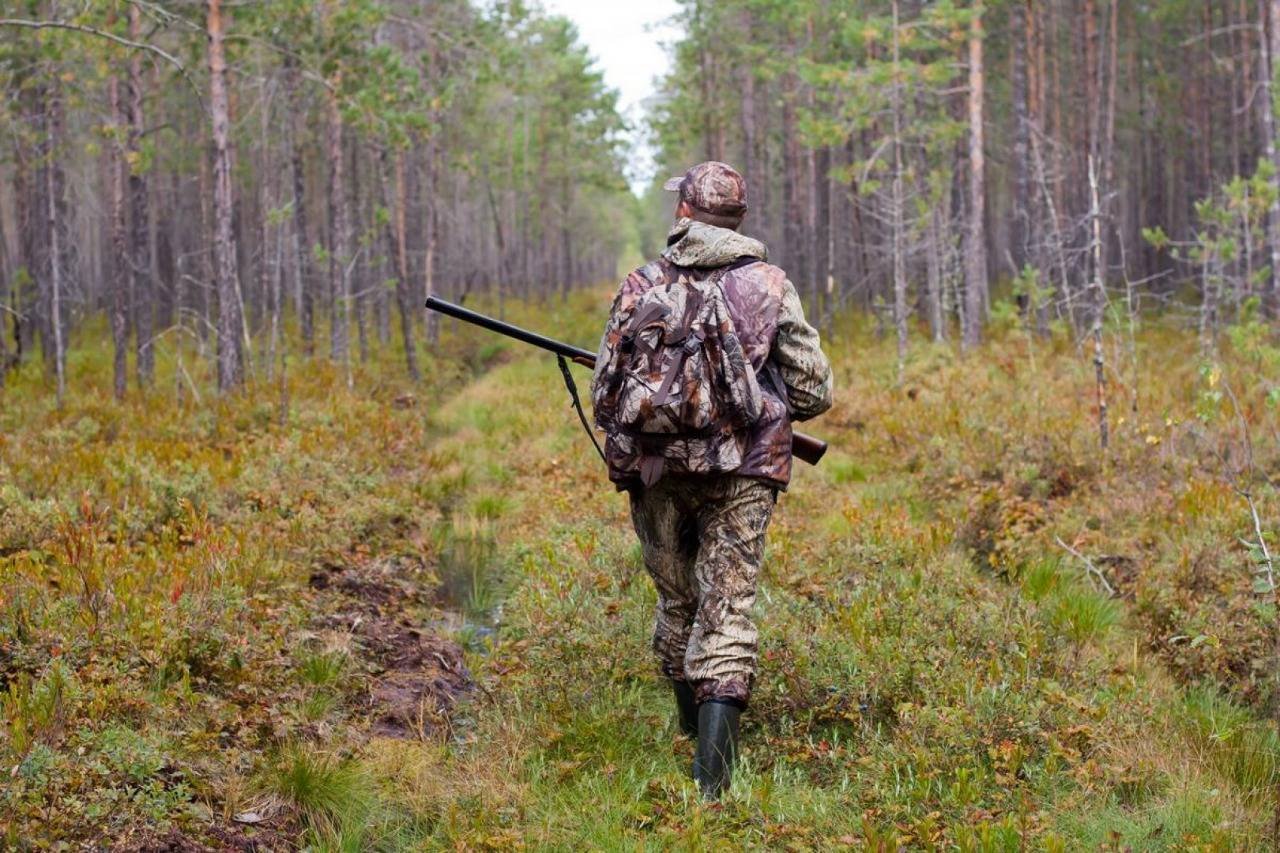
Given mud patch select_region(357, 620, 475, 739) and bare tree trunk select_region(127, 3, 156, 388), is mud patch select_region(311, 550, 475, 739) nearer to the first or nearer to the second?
mud patch select_region(357, 620, 475, 739)

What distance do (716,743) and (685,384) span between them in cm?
137

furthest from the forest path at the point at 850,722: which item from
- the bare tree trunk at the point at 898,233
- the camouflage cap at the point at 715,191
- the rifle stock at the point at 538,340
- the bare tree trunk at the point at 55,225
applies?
the bare tree trunk at the point at 898,233

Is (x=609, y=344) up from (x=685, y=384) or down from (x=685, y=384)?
up

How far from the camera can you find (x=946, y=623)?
17.7ft

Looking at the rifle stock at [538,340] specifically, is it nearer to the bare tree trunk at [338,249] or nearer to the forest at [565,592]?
the forest at [565,592]

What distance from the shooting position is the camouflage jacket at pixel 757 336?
425cm

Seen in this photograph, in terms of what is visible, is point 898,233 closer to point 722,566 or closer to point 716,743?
point 722,566

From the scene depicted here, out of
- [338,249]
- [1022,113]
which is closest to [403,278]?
[338,249]

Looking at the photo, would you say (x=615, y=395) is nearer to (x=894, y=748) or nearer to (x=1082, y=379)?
(x=894, y=748)

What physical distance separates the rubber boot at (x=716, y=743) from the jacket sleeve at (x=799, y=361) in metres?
1.20

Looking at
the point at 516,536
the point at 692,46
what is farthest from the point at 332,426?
the point at 692,46

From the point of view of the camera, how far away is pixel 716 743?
4.16m

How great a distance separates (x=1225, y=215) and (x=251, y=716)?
431 inches

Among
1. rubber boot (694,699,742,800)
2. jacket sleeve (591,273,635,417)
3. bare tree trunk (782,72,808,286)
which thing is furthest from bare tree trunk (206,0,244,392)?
bare tree trunk (782,72,808,286)
